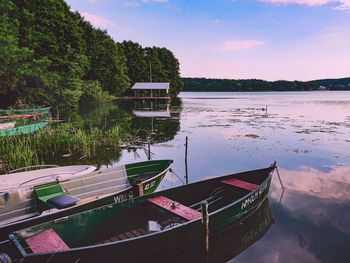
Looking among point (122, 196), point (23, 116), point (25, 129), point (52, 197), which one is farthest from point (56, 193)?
point (23, 116)

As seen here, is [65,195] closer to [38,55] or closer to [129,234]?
[129,234]

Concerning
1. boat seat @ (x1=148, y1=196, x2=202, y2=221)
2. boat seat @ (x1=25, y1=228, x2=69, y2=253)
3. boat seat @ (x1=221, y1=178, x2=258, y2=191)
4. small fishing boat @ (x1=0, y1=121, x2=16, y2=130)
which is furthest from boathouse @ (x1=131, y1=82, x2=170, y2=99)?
boat seat @ (x1=25, y1=228, x2=69, y2=253)

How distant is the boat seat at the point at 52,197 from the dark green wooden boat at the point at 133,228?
1076 millimetres

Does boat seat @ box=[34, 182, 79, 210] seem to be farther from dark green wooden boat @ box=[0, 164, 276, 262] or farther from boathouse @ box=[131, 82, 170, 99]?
boathouse @ box=[131, 82, 170, 99]

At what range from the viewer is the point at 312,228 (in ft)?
30.3

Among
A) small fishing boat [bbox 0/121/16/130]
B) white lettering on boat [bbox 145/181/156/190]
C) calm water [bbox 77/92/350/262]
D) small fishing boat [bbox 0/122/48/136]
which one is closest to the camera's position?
calm water [bbox 77/92/350/262]

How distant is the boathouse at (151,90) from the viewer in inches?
2881

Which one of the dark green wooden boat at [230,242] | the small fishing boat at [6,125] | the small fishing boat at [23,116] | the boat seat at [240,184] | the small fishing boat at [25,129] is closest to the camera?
the dark green wooden boat at [230,242]

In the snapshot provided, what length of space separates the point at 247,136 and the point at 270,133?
115 inches

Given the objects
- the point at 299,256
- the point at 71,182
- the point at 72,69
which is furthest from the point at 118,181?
the point at 72,69

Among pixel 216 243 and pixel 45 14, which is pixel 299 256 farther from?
pixel 45 14

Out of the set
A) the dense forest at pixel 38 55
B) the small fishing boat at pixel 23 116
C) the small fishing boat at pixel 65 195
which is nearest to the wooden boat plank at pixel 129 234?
the small fishing boat at pixel 65 195

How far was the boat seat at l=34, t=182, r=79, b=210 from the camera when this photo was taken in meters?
8.05

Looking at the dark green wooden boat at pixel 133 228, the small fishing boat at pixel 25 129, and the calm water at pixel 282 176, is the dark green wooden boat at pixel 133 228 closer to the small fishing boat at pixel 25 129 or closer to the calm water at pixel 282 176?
the calm water at pixel 282 176
